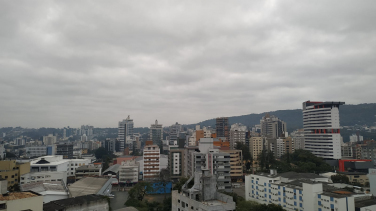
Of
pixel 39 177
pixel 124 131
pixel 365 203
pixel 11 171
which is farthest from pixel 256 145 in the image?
pixel 124 131

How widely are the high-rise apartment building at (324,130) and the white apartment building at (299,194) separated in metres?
28.0

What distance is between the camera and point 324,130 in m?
56.3

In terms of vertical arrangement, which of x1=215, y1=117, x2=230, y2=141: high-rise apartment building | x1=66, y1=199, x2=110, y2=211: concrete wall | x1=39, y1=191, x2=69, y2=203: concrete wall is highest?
x1=215, y1=117, x2=230, y2=141: high-rise apartment building

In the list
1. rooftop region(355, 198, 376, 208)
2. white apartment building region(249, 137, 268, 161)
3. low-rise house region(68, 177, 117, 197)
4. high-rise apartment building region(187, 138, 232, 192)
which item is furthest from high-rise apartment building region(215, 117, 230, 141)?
rooftop region(355, 198, 376, 208)

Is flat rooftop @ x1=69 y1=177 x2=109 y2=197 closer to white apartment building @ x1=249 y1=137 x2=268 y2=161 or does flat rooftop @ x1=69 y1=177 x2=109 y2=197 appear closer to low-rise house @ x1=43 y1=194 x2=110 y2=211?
low-rise house @ x1=43 y1=194 x2=110 y2=211

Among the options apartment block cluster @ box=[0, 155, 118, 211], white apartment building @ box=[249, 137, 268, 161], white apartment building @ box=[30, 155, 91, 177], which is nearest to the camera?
apartment block cluster @ box=[0, 155, 118, 211]

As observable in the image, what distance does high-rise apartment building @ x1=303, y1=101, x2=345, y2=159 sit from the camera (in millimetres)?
54156

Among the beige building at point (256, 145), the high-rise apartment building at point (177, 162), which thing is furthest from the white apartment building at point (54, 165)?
the beige building at point (256, 145)

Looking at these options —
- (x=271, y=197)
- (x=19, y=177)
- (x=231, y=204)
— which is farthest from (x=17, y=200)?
(x=19, y=177)

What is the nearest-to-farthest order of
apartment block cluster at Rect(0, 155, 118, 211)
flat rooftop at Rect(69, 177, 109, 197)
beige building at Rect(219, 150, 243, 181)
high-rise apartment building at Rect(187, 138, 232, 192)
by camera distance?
apartment block cluster at Rect(0, 155, 118, 211), flat rooftop at Rect(69, 177, 109, 197), high-rise apartment building at Rect(187, 138, 232, 192), beige building at Rect(219, 150, 243, 181)

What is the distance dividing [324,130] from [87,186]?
170 feet

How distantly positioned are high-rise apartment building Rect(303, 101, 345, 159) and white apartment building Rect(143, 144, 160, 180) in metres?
39.2

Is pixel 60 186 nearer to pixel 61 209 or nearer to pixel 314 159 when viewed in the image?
pixel 61 209

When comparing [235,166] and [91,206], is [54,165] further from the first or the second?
[235,166]
